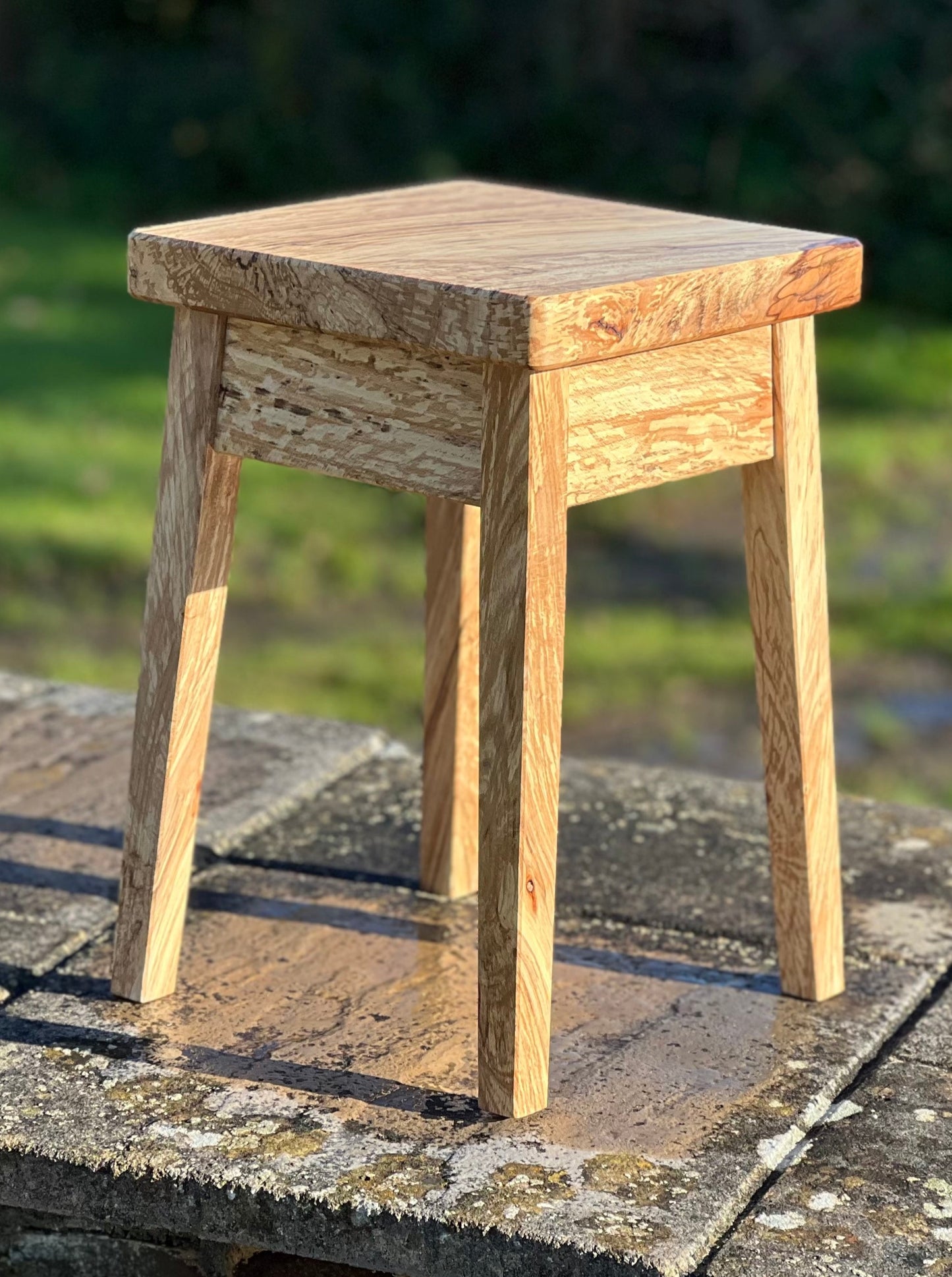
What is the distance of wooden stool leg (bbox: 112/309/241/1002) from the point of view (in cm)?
161

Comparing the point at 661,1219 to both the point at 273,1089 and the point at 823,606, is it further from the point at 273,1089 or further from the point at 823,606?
the point at 823,606

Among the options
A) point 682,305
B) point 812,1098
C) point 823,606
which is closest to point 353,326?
point 682,305

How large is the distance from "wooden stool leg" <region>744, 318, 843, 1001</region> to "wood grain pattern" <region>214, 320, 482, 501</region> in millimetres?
328

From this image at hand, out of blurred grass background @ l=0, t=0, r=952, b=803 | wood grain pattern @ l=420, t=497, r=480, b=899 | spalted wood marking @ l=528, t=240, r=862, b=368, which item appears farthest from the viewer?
blurred grass background @ l=0, t=0, r=952, b=803

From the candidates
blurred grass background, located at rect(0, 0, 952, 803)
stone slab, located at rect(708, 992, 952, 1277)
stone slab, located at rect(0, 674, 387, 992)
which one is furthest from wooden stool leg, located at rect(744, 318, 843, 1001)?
blurred grass background, located at rect(0, 0, 952, 803)

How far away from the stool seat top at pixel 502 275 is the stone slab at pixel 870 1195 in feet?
2.24

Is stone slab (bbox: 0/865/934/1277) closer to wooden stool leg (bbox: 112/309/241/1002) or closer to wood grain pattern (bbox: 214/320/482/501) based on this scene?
wooden stool leg (bbox: 112/309/241/1002)

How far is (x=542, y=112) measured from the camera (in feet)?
21.8

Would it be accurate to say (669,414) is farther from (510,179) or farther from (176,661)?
(510,179)

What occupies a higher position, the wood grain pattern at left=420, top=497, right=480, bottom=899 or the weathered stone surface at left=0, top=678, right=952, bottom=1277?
the wood grain pattern at left=420, top=497, right=480, bottom=899

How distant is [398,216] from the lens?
67.2 inches

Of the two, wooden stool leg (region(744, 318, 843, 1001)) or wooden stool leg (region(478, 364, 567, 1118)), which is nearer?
wooden stool leg (region(478, 364, 567, 1118))

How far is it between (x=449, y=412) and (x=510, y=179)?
542 centimetres

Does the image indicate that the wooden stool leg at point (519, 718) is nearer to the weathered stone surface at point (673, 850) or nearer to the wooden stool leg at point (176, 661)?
the wooden stool leg at point (176, 661)
